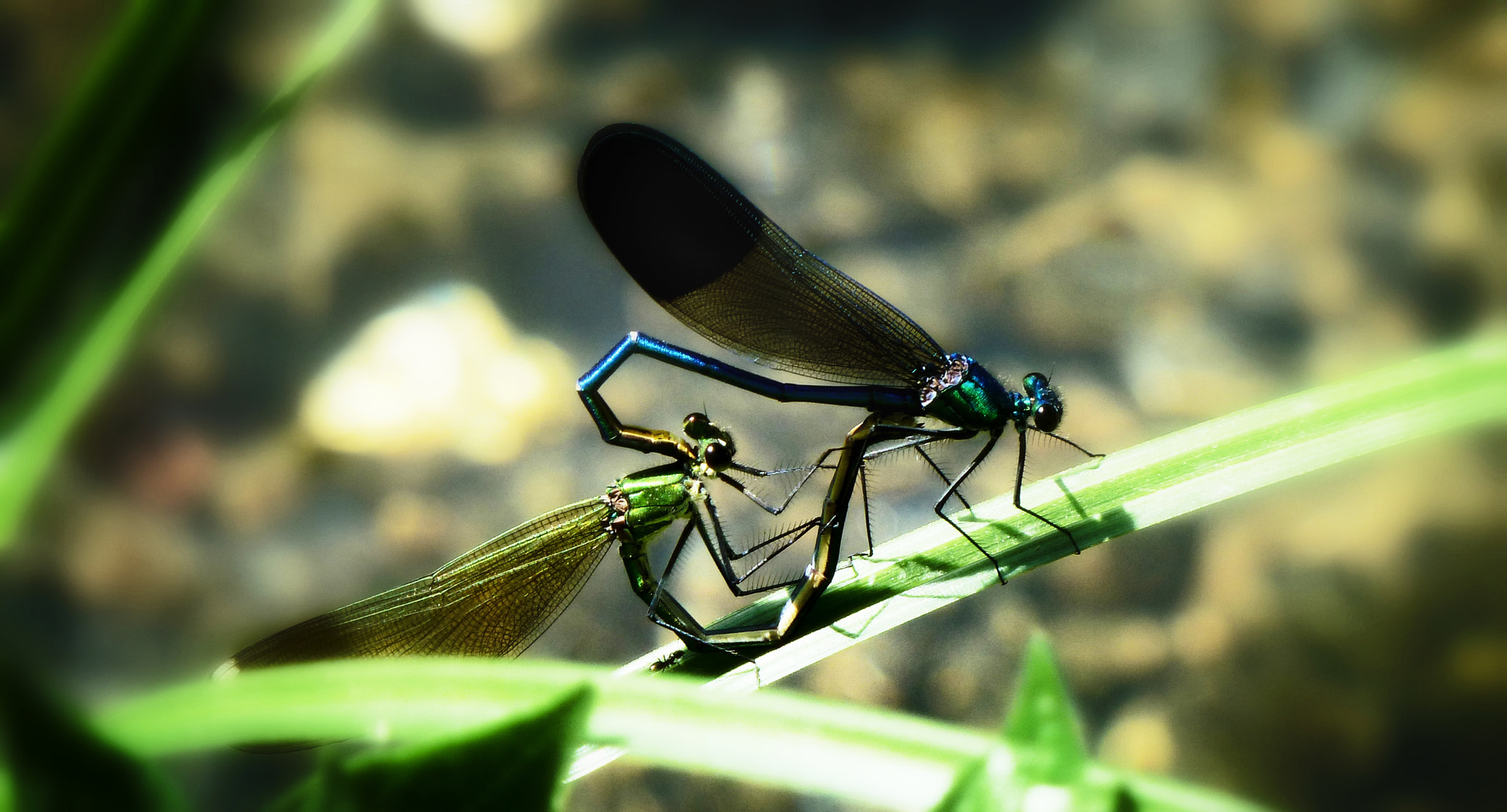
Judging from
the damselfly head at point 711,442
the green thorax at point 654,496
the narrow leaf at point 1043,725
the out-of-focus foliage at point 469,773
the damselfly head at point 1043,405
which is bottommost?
the out-of-focus foliage at point 469,773

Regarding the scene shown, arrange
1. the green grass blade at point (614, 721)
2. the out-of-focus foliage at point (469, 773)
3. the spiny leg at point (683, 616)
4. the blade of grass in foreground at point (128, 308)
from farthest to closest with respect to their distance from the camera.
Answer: the blade of grass in foreground at point (128, 308), the spiny leg at point (683, 616), the green grass blade at point (614, 721), the out-of-focus foliage at point (469, 773)

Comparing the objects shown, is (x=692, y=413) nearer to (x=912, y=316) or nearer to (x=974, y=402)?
(x=974, y=402)

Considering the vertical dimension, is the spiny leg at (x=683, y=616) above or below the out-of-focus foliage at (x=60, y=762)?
above

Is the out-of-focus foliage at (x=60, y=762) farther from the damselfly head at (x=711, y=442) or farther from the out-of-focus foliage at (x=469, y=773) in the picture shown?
the damselfly head at (x=711, y=442)

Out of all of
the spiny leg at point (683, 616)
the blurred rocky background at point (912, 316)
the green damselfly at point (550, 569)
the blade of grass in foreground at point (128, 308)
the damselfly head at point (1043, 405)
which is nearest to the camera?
the spiny leg at point (683, 616)

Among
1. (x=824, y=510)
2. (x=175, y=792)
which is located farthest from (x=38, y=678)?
(x=824, y=510)

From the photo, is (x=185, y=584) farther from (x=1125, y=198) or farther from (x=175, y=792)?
(x=1125, y=198)

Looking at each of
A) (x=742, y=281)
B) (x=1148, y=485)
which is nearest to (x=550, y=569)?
(x=742, y=281)

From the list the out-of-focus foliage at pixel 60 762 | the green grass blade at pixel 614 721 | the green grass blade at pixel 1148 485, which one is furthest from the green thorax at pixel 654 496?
the out-of-focus foliage at pixel 60 762
